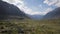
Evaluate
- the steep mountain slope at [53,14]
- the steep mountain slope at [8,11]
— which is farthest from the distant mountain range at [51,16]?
the steep mountain slope at [8,11]

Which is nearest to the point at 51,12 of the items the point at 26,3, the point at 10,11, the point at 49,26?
the point at 49,26

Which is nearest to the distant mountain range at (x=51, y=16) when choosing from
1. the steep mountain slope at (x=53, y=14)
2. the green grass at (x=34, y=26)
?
the steep mountain slope at (x=53, y=14)

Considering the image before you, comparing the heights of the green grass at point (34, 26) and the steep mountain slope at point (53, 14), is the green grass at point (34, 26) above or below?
below

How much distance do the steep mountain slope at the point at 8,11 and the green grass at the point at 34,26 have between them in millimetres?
157

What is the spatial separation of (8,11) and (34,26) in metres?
0.75

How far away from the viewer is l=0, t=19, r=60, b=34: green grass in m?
4.23

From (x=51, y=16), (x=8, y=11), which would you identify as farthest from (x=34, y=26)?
(x=8, y=11)

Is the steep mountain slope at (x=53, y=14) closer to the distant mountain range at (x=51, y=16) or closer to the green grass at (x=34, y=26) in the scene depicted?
the distant mountain range at (x=51, y=16)

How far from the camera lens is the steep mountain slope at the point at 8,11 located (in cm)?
430

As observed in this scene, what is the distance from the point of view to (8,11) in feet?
14.2

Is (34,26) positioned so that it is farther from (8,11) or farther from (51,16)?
(8,11)

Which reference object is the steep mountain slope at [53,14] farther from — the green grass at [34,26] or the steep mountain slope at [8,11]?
the steep mountain slope at [8,11]

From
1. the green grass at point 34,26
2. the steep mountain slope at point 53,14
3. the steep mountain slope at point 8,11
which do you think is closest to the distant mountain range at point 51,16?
the steep mountain slope at point 53,14

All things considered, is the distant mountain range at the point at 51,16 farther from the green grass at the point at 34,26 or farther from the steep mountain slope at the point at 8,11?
the steep mountain slope at the point at 8,11
